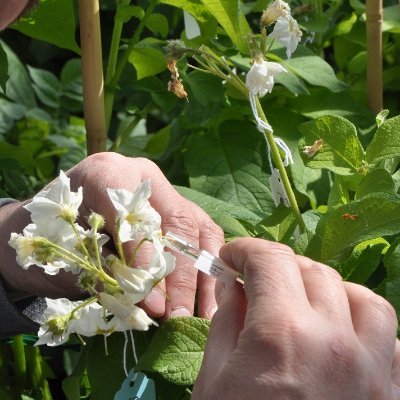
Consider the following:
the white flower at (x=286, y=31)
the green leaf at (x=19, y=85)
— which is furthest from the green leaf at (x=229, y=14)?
the green leaf at (x=19, y=85)

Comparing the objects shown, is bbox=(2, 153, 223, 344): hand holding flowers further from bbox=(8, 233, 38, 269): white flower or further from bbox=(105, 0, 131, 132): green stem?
bbox=(105, 0, 131, 132): green stem

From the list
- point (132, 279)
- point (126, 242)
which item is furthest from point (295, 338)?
point (126, 242)

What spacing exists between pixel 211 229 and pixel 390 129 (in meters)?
0.22

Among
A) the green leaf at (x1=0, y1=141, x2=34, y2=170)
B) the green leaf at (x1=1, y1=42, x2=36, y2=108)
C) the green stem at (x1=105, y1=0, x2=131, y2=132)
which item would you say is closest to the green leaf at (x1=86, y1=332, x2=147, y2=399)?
the green stem at (x1=105, y1=0, x2=131, y2=132)

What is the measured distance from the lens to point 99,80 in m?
1.25

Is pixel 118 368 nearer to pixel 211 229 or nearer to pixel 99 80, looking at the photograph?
pixel 211 229

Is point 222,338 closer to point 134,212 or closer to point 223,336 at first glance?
point 223,336

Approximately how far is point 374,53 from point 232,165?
0.28m

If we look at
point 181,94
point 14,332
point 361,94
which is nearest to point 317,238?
point 181,94

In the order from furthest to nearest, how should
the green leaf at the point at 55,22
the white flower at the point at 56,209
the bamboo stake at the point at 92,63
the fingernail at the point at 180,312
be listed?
1. the green leaf at the point at 55,22
2. the bamboo stake at the point at 92,63
3. the fingernail at the point at 180,312
4. the white flower at the point at 56,209

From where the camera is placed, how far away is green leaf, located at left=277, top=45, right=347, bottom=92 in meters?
1.37

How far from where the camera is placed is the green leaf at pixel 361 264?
966 millimetres

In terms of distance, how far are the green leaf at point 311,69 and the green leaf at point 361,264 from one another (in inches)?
17.6

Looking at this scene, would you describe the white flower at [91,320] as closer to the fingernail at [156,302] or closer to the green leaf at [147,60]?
the fingernail at [156,302]
